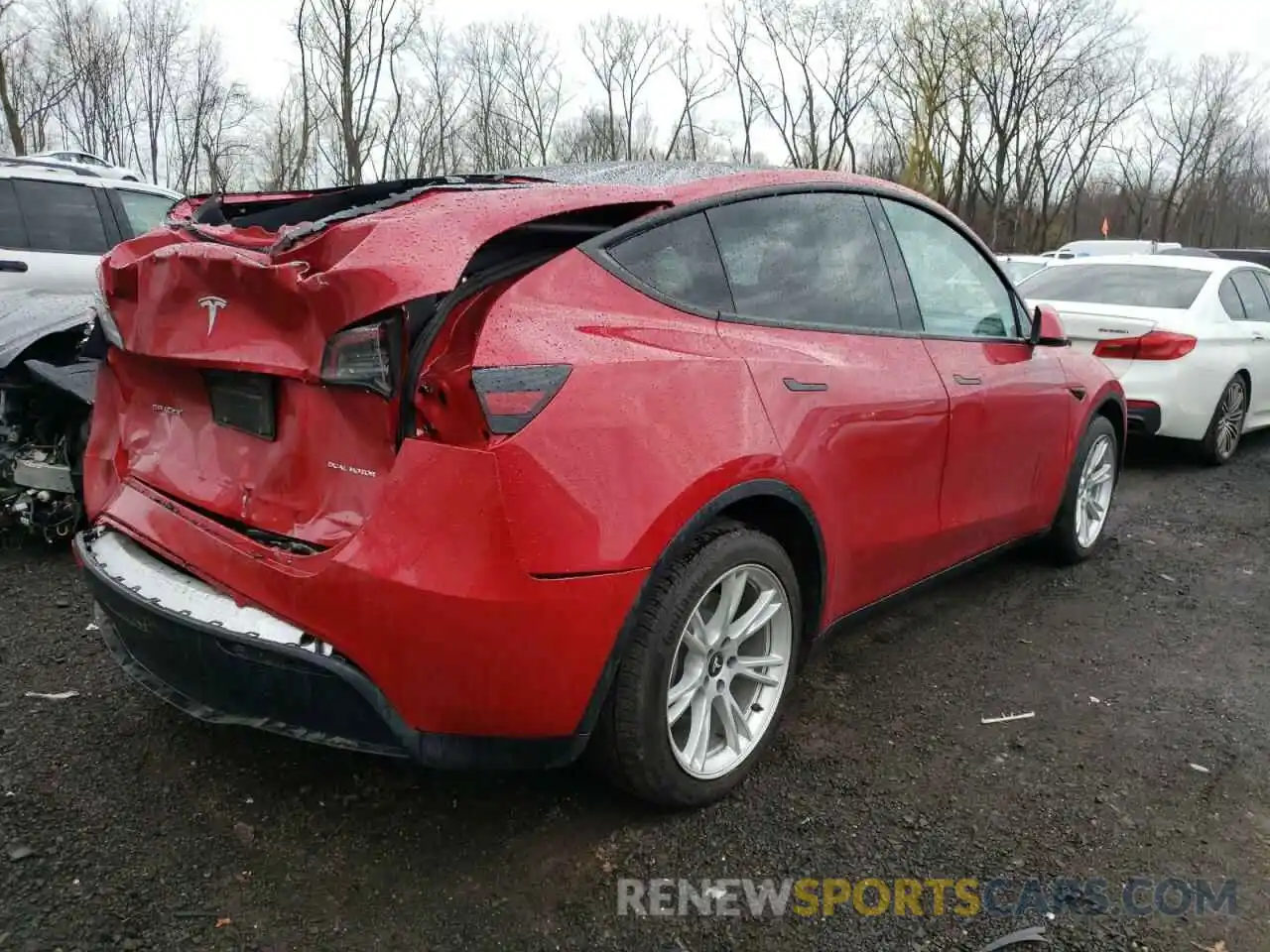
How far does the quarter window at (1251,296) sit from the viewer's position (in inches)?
288

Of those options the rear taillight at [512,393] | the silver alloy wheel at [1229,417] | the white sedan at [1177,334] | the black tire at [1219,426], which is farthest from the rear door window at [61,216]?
the silver alloy wheel at [1229,417]

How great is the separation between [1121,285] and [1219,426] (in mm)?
1235

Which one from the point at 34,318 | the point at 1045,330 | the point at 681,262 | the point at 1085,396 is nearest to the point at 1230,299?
the point at 1085,396

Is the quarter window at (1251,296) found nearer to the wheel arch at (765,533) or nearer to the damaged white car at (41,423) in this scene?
the wheel arch at (765,533)

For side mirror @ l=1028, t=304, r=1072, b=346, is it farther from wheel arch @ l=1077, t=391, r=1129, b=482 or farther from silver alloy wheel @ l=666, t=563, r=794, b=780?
silver alloy wheel @ l=666, t=563, r=794, b=780

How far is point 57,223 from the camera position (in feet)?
22.7

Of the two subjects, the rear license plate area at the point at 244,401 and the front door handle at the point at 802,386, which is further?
the front door handle at the point at 802,386

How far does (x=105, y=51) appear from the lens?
27.5 metres

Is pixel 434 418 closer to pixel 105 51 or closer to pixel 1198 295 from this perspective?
pixel 1198 295

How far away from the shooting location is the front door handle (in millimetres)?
2500

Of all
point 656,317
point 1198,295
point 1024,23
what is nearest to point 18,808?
point 656,317

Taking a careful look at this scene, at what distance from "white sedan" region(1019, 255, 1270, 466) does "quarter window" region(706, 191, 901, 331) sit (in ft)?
13.5

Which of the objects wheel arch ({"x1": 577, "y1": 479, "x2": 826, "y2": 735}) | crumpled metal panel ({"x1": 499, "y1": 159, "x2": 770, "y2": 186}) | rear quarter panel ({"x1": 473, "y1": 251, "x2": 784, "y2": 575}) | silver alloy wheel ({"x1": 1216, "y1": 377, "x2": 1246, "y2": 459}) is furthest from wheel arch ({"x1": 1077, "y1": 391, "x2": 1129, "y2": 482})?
rear quarter panel ({"x1": 473, "y1": 251, "x2": 784, "y2": 575})

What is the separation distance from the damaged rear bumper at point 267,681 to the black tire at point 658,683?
0.14m
